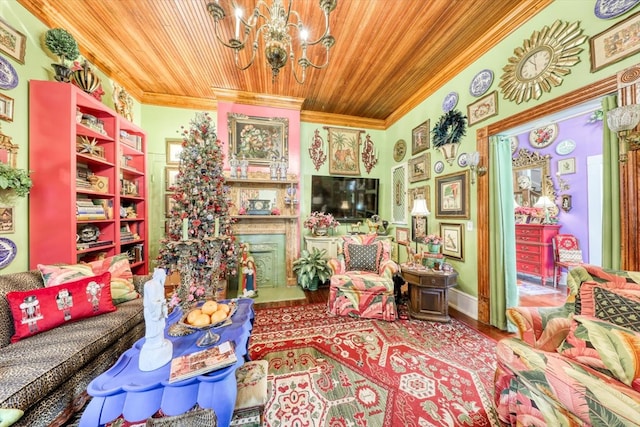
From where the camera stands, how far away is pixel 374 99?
12.8 ft

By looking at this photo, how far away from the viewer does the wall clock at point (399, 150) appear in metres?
4.12

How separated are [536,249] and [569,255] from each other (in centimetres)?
42

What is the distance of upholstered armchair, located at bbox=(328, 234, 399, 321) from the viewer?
8.77 ft

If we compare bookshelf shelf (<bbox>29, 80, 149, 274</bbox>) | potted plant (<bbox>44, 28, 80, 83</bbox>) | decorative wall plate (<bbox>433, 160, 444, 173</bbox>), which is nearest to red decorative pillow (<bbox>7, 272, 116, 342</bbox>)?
bookshelf shelf (<bbox>29, 80, 149, 274</bbox>)

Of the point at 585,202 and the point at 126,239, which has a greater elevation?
the point at 585,202

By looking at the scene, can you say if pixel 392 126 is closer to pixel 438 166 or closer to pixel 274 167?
pixel 438 166

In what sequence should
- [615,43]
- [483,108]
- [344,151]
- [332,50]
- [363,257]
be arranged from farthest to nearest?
[344,151], [363,257], [332,50], [483,108], [615,43]

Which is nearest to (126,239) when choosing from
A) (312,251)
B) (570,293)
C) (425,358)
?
(312,251)

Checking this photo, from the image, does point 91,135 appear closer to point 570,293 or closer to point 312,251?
point 312,251

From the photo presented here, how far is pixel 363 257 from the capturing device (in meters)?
3.15

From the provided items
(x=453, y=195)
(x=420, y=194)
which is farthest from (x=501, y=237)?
(x=420, y=194)

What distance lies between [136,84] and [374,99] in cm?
397

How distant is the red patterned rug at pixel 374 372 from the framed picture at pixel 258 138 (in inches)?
108

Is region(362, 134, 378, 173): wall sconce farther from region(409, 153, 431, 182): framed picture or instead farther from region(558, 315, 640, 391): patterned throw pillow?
region(558, 315, 640, 391): patterned throw pillow
